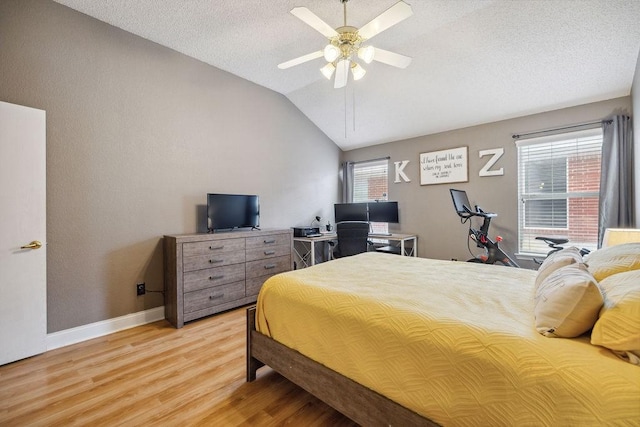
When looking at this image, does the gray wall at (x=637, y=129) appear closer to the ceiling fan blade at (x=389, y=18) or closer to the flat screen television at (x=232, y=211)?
the ceiling fan blade at (x=389, y=18)

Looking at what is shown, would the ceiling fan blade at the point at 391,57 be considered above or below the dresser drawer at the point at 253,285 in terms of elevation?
above

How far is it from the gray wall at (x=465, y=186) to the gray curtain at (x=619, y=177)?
10.1 inches

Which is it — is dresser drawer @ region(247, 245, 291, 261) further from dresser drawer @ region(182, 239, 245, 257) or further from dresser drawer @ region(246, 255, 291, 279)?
dresser drawer @ region(182, 239, 245, 257)

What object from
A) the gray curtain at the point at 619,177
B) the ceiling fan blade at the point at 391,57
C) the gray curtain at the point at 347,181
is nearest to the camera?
the ceiling fan blade at the point at 391,57

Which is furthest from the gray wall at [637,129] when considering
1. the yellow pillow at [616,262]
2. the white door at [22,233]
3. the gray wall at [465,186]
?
the white door at [22,233]

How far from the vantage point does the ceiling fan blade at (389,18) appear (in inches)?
71.5

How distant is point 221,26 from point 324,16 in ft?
3.29

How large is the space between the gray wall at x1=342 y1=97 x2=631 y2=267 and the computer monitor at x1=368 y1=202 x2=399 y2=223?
132 millimetres

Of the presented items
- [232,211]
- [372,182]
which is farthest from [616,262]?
[372,182]

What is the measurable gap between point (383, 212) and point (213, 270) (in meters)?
2.87

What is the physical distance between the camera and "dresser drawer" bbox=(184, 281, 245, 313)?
279 centimetres

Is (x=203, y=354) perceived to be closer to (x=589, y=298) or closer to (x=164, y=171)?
(x=164, y=171)

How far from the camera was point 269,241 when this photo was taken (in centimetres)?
351

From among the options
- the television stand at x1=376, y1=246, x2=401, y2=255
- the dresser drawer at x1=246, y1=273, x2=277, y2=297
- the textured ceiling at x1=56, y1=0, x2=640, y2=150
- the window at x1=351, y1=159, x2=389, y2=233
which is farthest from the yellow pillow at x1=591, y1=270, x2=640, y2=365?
the window at x1=351, y1=159, x2=389, y2=233
